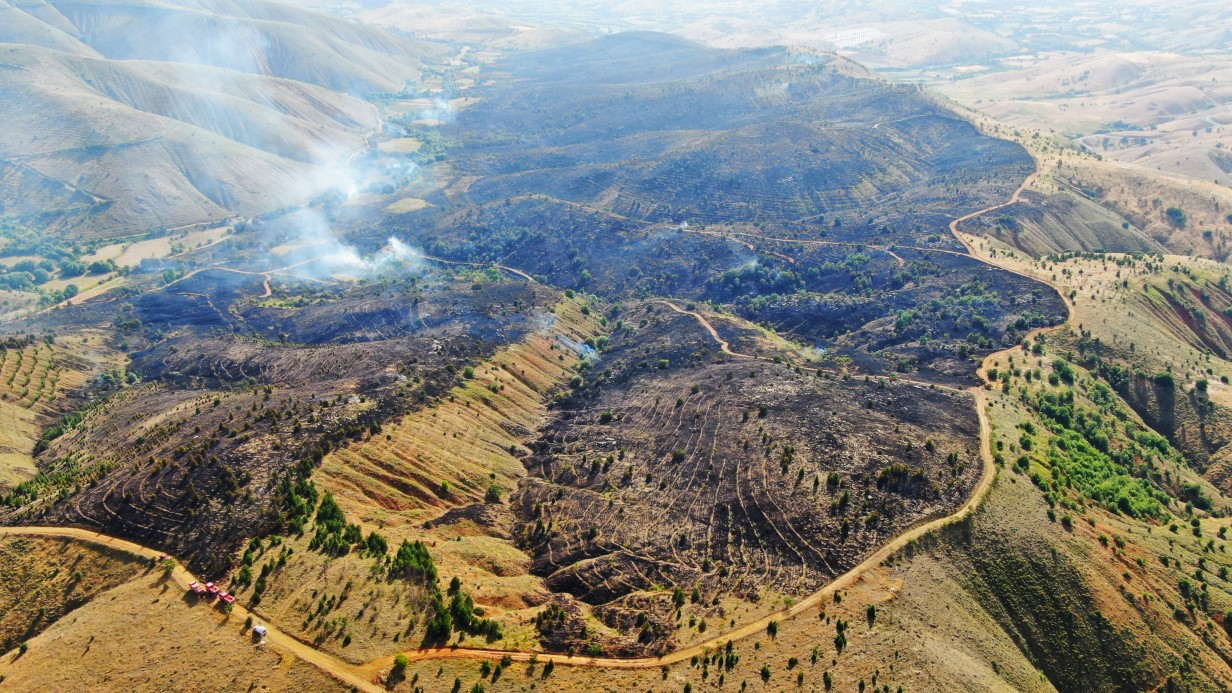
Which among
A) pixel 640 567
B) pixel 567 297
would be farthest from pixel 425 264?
pixel 640 567

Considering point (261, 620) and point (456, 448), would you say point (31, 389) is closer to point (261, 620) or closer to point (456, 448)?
point (456, 448)

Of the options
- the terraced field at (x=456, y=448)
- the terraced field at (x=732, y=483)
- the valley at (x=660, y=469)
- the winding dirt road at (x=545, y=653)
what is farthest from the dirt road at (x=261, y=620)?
the terraced field at (x=732, y=483)

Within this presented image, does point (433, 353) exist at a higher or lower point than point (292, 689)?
lower

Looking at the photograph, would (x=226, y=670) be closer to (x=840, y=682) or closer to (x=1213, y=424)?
(x=840, y=682)

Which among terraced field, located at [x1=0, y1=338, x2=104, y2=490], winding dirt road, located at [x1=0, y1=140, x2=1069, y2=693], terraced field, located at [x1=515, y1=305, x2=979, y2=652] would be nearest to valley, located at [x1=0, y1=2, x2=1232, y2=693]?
winding dirt road, located at [x1=0, y1=140, x2=1069, y2=693]

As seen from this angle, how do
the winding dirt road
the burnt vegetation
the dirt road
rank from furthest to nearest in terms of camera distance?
the burnt vegetation → the winding dirt road → the dirt road

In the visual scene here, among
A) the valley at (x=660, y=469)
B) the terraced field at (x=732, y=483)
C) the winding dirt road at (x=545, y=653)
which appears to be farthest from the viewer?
the terraced field at (x=732, y=483)

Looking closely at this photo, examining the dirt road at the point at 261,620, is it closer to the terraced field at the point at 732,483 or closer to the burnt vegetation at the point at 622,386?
the burnt vegetation at the point at 622,386

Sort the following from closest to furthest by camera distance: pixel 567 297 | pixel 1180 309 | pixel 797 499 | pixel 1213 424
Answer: pixel 797 499
pixel 1213 424
pixel 1180 309
pixel 567 297

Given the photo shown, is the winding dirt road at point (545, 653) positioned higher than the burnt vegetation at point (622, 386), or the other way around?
the winding dirt road at point (545, 653)

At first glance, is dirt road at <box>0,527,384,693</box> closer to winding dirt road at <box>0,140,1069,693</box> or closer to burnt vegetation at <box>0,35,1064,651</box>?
winding dirt road at <box>0,140,1069,693</box>

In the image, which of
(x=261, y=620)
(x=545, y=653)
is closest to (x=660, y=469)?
(x=545, y=653)
